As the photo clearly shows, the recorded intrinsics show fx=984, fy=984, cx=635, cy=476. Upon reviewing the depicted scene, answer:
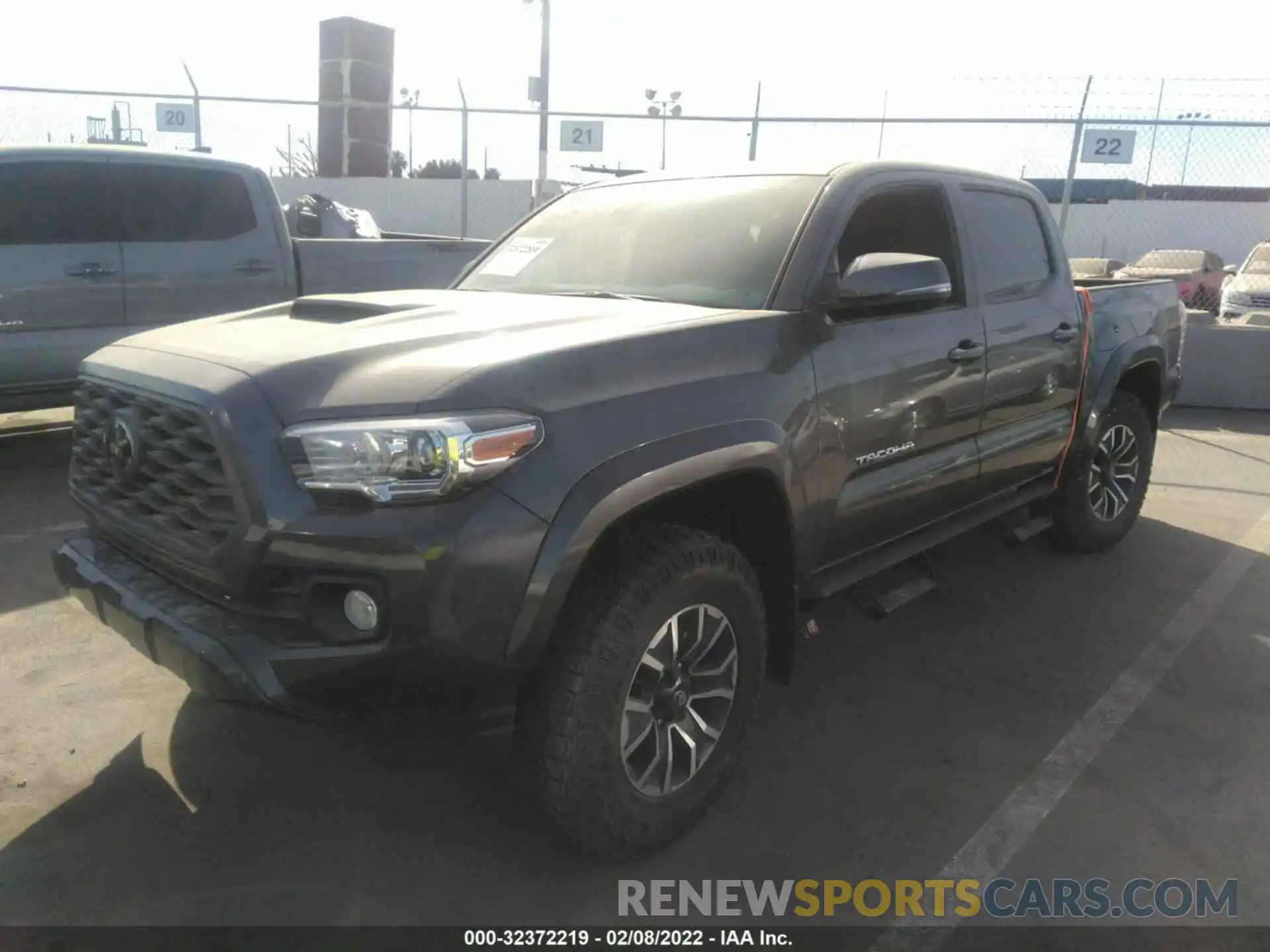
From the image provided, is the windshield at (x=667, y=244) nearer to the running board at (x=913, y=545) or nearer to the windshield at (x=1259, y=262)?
the running board at (x=913, y=545)

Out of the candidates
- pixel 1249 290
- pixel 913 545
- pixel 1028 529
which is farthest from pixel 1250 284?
pixel 913 545

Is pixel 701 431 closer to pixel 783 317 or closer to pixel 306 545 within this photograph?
pixel 783 317

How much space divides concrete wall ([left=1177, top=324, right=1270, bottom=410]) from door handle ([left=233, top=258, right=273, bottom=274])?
8544mm

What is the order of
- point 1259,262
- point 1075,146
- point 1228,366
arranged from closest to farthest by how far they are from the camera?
1. point 1228,366
2. point 1075,146
3. point 1259,262

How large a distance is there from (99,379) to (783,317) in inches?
77.9

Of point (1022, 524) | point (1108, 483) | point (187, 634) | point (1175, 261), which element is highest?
point (1175, 261)

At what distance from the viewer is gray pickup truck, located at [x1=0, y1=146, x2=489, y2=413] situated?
5895mm

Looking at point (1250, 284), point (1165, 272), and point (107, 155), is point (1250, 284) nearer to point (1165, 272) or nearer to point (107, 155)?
point (1165, 272)

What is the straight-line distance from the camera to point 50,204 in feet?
19.7

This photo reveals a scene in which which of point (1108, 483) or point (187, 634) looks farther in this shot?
point (1108, 483)

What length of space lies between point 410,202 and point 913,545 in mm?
25488

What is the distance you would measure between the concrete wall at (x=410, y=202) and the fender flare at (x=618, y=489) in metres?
24.4

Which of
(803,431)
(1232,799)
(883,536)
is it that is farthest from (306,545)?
(1232,799)

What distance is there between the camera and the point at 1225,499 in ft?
22.0
